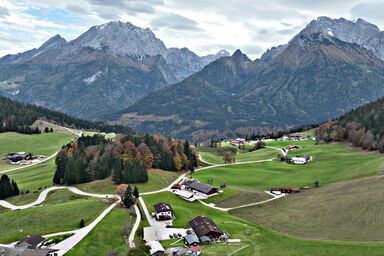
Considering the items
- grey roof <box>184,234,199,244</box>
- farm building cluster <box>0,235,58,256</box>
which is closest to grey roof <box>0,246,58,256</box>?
farm building cluster <box>0,235,58,256</box>

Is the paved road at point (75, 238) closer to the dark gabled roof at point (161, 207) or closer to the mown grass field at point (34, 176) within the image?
the dark gabled roof at point (161, 207)

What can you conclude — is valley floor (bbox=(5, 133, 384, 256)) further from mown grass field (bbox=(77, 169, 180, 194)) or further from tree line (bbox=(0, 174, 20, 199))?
tree line (bbox=(0, 174, 20, 199))

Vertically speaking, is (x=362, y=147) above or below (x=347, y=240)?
above

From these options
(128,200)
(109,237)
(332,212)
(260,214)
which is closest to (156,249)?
(109,237)

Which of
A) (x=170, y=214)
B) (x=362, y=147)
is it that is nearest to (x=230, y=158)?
(x=362, y=147)

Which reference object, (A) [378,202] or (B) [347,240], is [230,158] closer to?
(A) [378,202]

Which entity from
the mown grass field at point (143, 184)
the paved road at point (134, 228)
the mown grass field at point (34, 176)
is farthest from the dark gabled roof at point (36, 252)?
the mown grass field at point (34, 176)
